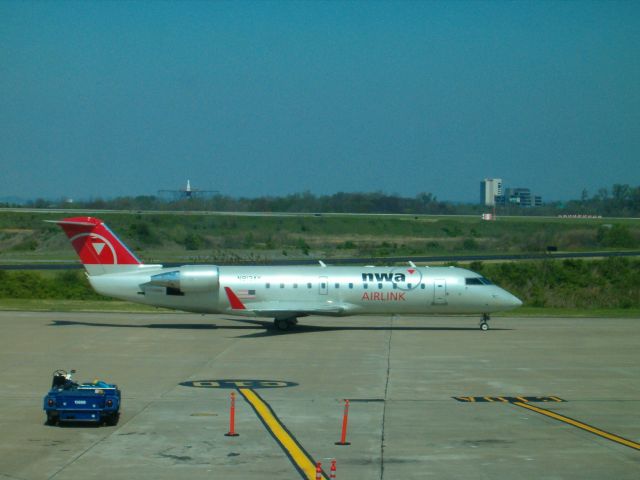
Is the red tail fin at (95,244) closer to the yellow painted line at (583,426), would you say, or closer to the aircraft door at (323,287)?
the aircraft door at (323,287)

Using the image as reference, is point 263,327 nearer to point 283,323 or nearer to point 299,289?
point 283,323

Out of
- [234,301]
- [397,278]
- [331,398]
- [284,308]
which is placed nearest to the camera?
[331,398]

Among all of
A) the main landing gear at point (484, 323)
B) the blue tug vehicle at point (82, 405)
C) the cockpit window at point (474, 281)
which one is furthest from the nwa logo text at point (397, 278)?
the blue tug vehicle at point (82, 405)

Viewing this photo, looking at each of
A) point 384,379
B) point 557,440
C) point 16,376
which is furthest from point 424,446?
point 16,376

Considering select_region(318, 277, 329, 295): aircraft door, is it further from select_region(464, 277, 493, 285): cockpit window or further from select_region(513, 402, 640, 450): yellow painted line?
select_region(513, 402, 640, 450): yellow painted line

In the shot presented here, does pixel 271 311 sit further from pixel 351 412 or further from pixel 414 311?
pixel 351 412

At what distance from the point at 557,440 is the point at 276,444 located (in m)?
5.89

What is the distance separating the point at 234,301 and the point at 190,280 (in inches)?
82.7

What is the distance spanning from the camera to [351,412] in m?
21.8

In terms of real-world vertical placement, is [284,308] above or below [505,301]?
below

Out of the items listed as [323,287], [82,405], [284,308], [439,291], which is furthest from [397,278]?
[82,405]

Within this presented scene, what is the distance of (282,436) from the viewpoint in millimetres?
19125

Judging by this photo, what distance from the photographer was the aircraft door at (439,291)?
39.6m

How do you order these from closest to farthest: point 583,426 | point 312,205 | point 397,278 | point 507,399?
point 583,426
point 507,399
point 397,278
point 312,205
